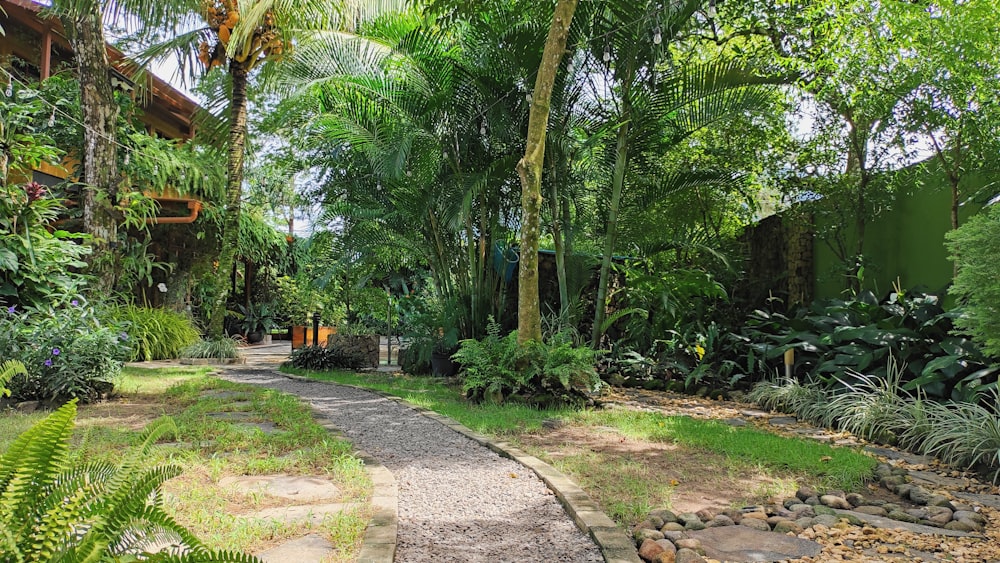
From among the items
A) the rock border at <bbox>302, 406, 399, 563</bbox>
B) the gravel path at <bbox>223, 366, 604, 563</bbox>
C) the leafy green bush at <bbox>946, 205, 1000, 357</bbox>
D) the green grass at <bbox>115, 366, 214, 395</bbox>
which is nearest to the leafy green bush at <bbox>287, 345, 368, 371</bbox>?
the green grass at <bbox>115, 366, 214, 395</bbox>

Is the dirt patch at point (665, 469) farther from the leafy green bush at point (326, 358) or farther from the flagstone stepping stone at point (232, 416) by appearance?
the leafy green bush at point (326, 358)

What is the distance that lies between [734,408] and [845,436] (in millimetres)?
1380

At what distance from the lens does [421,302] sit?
9.58 meters

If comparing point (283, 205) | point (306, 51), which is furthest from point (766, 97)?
point (283, 205)

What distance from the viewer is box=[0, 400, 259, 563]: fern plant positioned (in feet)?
4.38

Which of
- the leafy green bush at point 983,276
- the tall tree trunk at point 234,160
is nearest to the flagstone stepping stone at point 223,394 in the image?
the tall tree trunk at point 234,160

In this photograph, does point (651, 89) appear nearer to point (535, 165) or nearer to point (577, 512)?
point (535, 165)

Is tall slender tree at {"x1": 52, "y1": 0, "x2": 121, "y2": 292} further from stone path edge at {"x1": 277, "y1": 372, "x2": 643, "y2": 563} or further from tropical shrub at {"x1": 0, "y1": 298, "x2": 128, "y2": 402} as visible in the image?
stone path edge at {"x1": 277, "y1": 372, "x2": 643, "y2": 563}

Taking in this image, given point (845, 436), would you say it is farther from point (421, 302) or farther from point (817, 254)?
point (421, 302)

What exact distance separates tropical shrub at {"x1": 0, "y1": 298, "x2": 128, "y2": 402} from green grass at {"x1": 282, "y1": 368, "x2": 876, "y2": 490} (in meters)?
2.48

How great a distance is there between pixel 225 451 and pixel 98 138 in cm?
512

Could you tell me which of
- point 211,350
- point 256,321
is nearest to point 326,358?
point 211,350

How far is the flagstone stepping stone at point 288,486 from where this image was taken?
2.79m

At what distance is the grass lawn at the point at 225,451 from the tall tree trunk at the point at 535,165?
2.02 metres
